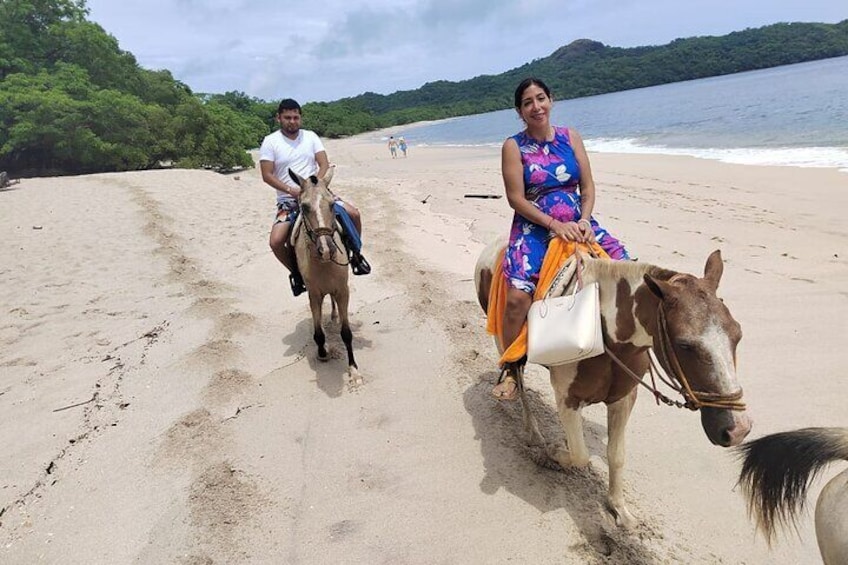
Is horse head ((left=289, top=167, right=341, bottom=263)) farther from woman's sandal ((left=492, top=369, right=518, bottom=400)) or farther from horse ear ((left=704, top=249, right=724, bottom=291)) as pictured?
horse ear ((left=704, top=249, right=724, bottom=291))

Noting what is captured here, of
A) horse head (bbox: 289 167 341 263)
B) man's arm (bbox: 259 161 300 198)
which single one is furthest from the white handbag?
man's arm (bbox: 259 161 300 198)

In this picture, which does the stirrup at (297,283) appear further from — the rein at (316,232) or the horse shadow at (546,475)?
the horse shadow at (546,475)

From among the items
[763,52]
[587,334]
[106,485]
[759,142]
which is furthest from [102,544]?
[763,52]

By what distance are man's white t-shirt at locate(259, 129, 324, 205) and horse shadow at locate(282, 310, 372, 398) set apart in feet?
5.55

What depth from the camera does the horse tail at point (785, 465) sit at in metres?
1.95

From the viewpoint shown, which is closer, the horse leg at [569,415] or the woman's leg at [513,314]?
the horse leg at [569,415]

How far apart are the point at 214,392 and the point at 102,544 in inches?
73.1

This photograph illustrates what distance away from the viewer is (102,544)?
3082mm

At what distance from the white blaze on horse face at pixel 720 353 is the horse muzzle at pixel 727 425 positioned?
0.10m

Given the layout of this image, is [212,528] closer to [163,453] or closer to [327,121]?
[163,453]

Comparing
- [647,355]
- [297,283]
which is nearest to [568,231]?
[647,355]

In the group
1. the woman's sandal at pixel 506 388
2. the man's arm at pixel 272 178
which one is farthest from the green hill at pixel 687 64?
the woman's sandal at pixel 506 388

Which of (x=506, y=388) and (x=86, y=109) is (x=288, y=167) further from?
(x=86, y=109)

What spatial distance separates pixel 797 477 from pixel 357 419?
3.21 m
